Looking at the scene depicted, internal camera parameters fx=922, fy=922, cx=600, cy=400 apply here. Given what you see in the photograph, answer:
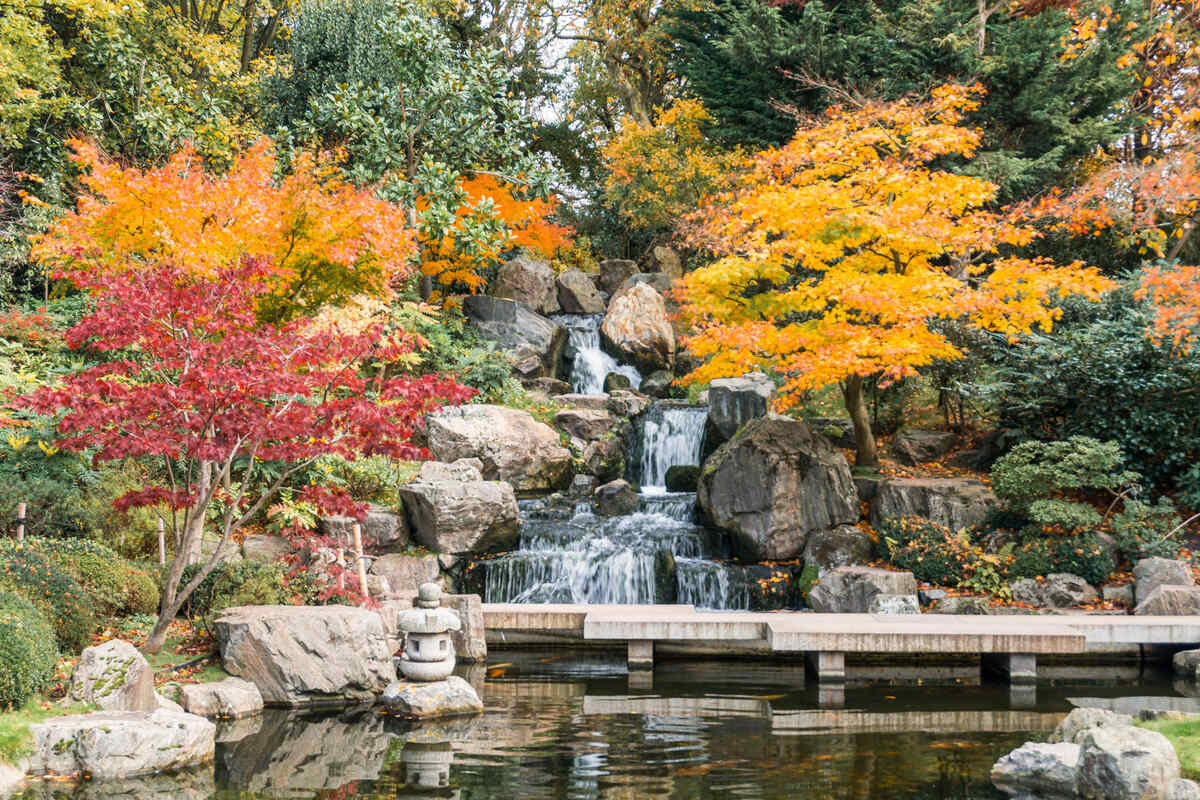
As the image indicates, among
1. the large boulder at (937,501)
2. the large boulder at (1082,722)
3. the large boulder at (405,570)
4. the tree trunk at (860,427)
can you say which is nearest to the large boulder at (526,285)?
the tree trunk at (860,427)

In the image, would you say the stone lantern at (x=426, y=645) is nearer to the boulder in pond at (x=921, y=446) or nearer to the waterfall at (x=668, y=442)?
the waterfall at (x=668, y=442)

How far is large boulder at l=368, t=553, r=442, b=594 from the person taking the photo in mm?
11867

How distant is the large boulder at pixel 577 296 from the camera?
22844 millimetres

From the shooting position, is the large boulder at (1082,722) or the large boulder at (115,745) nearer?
the large boulder at (115,745)

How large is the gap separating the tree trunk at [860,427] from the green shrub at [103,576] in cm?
965

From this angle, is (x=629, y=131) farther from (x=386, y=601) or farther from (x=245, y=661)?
(x=245, y=661)

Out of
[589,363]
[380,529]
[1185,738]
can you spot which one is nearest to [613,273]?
[589,363]

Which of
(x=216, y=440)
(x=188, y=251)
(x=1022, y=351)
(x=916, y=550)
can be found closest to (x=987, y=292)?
(x=1022, y=351)

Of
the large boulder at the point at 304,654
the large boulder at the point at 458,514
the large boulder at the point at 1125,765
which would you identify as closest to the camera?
the large boulder at the point at 1125,765

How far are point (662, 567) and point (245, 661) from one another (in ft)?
19.6

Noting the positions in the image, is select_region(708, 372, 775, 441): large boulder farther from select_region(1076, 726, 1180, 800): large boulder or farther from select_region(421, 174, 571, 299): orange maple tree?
select_region(1076, 726, 1180, 800): large boulder

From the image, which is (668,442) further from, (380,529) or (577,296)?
(577,296)

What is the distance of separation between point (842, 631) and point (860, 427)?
18.2 ft

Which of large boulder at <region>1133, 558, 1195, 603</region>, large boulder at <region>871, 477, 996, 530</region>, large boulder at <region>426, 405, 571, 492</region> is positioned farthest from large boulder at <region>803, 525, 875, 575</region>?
large boulder at <region>426, 405, 571, 492</region>
